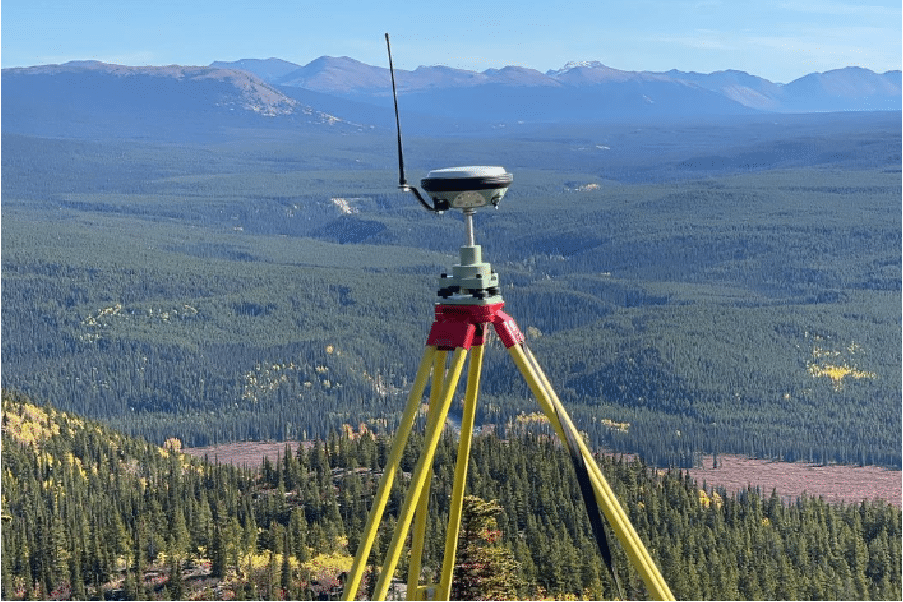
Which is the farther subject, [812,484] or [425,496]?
[812,484]

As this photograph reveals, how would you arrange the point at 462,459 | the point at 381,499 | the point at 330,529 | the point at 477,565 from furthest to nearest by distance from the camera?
the point at 330,529
the point at 477,565
the point at 462,459
the point at 381,499

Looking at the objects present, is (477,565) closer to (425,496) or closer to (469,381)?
(425,496)

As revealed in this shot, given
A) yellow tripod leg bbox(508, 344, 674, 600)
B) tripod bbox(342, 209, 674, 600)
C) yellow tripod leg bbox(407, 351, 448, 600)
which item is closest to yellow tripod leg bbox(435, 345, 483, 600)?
tripod bbox(342, 209, 674, 600)

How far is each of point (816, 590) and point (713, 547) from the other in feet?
26.7

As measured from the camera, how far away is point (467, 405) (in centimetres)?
2691

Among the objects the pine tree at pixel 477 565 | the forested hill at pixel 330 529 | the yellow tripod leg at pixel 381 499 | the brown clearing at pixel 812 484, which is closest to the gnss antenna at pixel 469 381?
the yellow tripod leg at pixel 381 499

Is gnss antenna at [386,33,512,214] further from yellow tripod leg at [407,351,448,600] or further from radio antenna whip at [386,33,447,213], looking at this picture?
yellow tripod leg at [407,351,448,600]

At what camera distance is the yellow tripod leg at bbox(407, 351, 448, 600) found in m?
25.6

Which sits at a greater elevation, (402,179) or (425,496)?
(402,179)

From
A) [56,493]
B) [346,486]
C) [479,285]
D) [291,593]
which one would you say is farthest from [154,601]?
[479,285]

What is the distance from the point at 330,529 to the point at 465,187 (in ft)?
194

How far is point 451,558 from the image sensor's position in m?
28.1

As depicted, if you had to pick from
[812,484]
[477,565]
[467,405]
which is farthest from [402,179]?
[812,484]

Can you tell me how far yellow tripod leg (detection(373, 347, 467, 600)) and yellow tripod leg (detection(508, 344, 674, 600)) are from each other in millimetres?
1232
